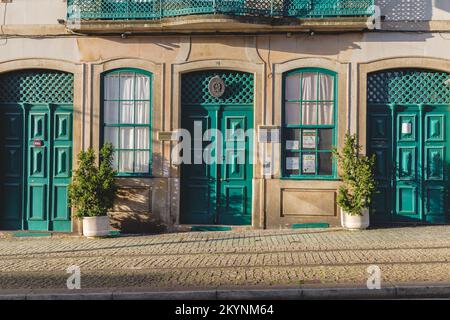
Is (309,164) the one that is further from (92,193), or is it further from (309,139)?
(92,193)

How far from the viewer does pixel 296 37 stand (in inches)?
516

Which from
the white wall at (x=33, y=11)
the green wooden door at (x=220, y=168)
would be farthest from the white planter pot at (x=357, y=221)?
the white wall at (x=33, y=11)

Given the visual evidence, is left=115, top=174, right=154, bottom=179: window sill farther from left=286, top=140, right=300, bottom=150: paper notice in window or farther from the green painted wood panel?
the green painted wood panel

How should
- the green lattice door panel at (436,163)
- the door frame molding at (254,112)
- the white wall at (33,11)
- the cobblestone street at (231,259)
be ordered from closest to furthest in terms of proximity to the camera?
1. the cobblestone street at (231,259)
2. the green lattice door panel at (436,163)
3. the door frame molding at (254,112)
4. the white wall at (33,11)

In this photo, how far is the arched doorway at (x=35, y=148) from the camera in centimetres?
1364

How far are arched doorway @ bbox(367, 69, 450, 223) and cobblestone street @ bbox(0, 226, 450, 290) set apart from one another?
0.70 meters

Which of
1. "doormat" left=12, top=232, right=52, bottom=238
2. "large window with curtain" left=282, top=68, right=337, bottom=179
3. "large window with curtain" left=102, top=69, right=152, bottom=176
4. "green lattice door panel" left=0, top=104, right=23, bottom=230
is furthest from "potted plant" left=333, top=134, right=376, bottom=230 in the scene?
"green lattice door panel" left=0, top=104, right=23, bottom=230

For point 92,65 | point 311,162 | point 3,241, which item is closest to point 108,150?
point 92,65

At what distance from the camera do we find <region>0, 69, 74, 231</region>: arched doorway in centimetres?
1364

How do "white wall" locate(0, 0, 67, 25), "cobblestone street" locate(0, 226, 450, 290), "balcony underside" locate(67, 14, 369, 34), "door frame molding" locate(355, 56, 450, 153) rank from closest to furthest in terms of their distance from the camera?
"cobblestone street" locate(0, 226, 450, 290) → "balcony underside" locate(67, 14, 369, 34) → "door frame molding" locate(355, 56, 450, 153) → "white wall" locate(0, 0, 67, 25)

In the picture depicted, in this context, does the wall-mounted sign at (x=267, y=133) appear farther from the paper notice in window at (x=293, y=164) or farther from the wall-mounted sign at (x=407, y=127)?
the wall-mounted sign at (x=407, y=127)

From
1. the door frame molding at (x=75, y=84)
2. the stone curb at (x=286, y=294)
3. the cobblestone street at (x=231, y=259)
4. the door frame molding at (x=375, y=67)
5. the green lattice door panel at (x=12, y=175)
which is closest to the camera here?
the stone curb at (x=286, y=294)

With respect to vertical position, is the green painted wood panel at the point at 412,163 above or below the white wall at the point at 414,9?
below
